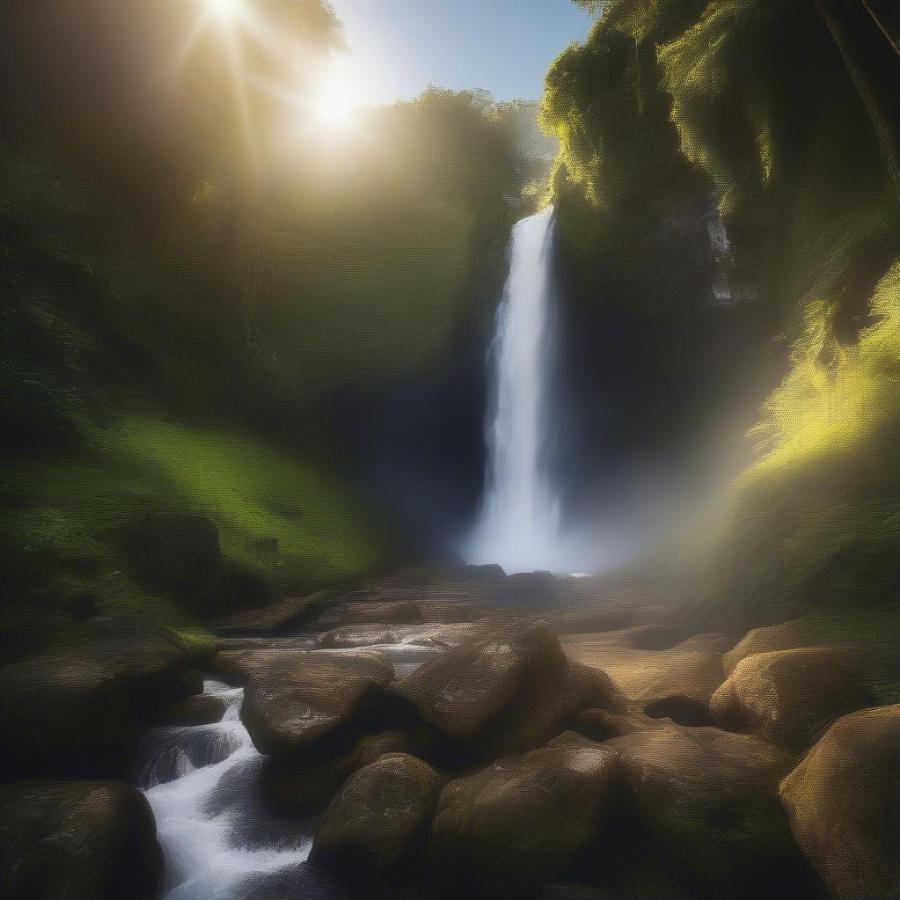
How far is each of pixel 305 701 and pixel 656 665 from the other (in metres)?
4.91

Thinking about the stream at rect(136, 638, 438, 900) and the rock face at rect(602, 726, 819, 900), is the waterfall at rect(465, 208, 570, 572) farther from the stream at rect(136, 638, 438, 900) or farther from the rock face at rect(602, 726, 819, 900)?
the rock face at rect(602, 726, 819, 900)

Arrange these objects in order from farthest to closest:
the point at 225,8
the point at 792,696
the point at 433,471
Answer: the point at 433,471 < the point at 225,8 < the point at 792,696

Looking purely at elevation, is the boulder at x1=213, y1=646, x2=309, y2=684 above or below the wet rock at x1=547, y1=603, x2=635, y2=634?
above

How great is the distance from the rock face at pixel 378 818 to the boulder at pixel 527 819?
0.19 m

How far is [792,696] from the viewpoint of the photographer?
15.8ft

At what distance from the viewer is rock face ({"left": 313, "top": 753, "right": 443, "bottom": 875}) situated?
425cm

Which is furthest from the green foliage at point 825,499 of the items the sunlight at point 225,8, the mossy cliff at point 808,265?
the sunlight at point 225,8

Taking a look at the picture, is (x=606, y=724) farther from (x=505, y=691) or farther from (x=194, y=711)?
(x=194, y=711)

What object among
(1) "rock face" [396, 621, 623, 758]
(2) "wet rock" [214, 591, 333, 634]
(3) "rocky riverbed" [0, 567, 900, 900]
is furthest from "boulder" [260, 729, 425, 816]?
(2) "wet rock" [214, 591, 333, 634]

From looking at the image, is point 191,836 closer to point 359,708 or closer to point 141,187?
point 359,708

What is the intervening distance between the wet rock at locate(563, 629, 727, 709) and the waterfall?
2000 centimetres

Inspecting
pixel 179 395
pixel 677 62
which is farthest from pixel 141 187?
pixel 677 62

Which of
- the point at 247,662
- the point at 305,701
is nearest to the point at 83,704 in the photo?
the point at 305,701

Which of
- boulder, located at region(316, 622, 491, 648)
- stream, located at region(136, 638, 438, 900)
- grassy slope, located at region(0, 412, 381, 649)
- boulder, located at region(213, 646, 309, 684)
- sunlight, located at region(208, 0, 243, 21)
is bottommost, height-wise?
stream, located at region(136, 638, 438, 900)
